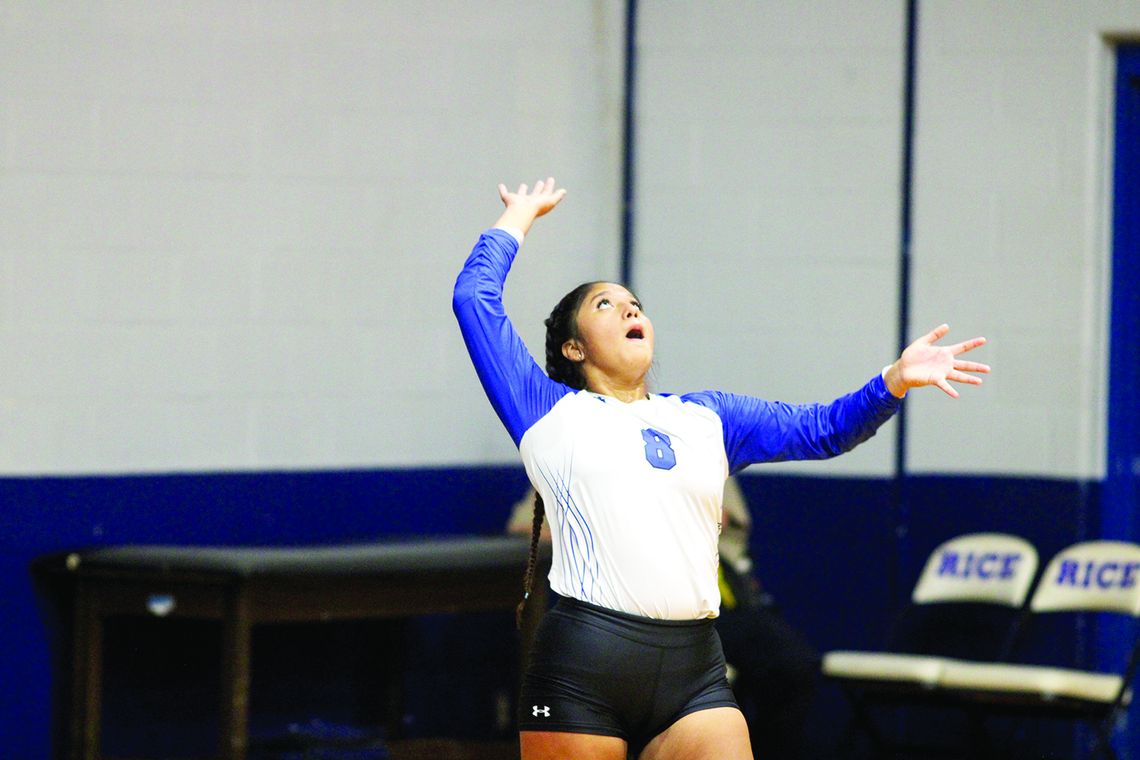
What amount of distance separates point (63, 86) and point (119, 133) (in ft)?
0.65

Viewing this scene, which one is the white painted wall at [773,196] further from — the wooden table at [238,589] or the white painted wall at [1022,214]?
the wooden table at [238,589]

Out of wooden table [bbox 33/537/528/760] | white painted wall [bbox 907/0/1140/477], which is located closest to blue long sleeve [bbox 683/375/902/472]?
wooden table [bbox 33/537/528/760]

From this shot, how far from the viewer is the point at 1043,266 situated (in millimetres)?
4957

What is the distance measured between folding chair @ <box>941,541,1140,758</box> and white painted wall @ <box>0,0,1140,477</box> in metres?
0.34

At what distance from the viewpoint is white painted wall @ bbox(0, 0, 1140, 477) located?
443 cm

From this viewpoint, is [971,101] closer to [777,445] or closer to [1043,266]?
[1043,266]

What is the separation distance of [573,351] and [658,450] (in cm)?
28

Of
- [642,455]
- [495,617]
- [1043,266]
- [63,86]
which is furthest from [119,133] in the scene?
[1043,266]

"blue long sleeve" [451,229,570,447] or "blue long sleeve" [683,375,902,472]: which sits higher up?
"blue long sleeve" [451,229,570,447]

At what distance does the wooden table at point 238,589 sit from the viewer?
13.2ft

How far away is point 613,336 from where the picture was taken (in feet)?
9.14

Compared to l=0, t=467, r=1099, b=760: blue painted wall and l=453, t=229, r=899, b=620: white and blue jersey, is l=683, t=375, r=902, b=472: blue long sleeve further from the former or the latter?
l=0, t=467, r=1099, b=760: blue painted wall

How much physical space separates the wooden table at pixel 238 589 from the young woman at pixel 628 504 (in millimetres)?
1543

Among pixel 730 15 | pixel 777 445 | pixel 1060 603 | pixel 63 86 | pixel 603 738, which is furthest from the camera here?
pixel 730 15
